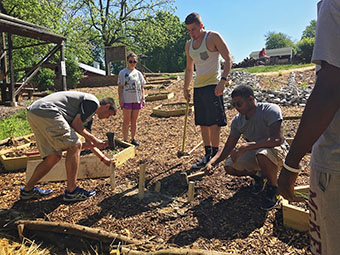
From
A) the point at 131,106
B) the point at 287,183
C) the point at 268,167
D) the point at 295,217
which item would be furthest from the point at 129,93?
the point at 287,183

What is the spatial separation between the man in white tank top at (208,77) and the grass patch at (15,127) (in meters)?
4.48

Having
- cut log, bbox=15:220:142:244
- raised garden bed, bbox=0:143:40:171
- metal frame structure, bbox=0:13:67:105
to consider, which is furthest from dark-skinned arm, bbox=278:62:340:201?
metal frame structure, bbox=0:13:67:105

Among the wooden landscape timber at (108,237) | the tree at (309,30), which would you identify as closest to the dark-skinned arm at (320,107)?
the wooden landscape timber at (108,237)

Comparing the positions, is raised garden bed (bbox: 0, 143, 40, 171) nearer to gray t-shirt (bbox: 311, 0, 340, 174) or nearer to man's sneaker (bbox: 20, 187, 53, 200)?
man's sneaker (bbox: 20, 187, 53, 200)

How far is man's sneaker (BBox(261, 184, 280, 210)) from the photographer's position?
3.03 m

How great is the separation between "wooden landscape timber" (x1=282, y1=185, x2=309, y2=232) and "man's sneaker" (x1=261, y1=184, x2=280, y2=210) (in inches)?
8.4

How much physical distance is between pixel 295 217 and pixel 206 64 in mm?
2324

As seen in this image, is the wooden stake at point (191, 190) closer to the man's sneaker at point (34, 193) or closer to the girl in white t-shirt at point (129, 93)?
the man's sneaker at point (34, 193)

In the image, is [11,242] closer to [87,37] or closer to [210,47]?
[210,47]

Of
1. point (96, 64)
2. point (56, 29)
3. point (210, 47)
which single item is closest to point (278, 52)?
point (96, 64)

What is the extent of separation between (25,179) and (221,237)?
312 centimetres

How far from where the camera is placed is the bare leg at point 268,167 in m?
3.02

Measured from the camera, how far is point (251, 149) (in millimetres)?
3127

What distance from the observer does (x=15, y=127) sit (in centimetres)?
695
